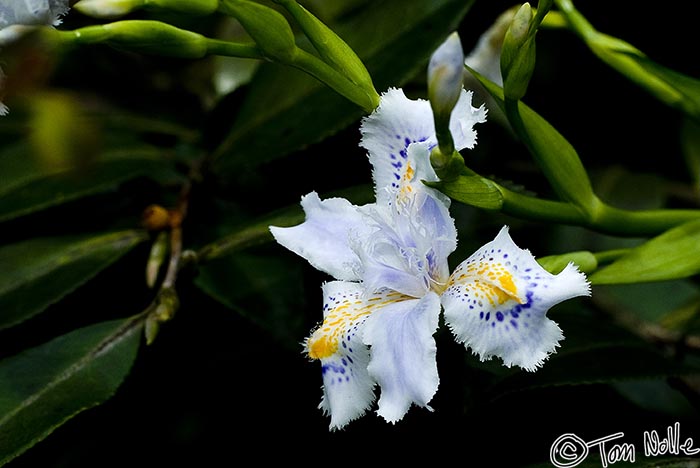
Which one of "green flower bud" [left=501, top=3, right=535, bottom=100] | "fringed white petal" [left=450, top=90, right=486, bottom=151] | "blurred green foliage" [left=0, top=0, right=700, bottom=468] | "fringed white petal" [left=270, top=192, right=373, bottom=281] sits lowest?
"blurred green foliage" [left=0, top=0, right=700, bottom=468]

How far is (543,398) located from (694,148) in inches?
20.2

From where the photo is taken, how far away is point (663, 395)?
91 centimetres

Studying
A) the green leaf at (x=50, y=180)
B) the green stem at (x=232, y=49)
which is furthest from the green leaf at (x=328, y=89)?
the green stem at (x=232, y=49)

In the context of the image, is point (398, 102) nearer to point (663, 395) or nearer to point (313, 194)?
point (313, 194)

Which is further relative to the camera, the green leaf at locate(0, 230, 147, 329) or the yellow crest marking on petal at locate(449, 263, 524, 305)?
the green leaf at locate(0, 230, 147, 329)

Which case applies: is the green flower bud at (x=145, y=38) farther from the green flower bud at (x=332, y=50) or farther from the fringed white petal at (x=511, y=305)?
the fringed white petal at (x=511, y=305)

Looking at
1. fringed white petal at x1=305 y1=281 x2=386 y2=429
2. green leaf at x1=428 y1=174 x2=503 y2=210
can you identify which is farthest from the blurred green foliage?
fringed white petal at x1=305 y1=281 x2=386 y2=429

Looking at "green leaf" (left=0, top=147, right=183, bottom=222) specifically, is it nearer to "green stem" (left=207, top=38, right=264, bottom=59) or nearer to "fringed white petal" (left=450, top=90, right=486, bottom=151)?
"green stem" (left=207, top=38, right=264, bottom=59)

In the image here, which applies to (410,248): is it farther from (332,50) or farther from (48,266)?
(48,266)

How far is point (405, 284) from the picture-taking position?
26.8 inches

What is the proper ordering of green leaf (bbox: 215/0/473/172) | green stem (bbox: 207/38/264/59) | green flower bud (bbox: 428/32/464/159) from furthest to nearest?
green leaf (bbox: 215/0/473/172), green stem (bbox: 207/38/264/59), green flower bud (bbox: 428/32/464/159)

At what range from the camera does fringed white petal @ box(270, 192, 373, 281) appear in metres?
0.70

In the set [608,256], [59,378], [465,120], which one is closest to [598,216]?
[608,256]

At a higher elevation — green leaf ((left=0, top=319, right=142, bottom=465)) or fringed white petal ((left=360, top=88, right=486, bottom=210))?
fringed white petal ((left=360, top=88, right=486, bottom=210))
